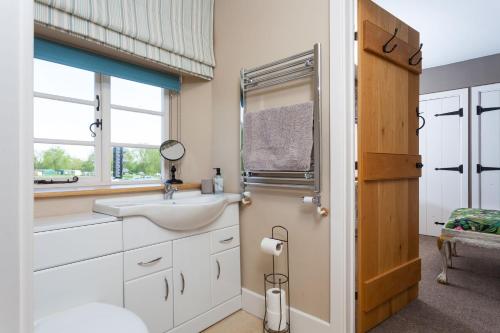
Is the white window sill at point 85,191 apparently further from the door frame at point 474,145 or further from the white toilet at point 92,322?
the door frame at point 474,145

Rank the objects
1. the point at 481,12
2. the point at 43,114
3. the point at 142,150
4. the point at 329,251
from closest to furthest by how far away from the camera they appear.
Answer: the point at 329,251 < the point at 43,114 < the point at 142,150 < the point at 481,12

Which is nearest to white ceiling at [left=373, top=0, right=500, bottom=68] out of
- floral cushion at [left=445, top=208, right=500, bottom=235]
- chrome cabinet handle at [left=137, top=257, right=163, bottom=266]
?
floral cushion at [left=445, top=208, right=500, bottom=235]

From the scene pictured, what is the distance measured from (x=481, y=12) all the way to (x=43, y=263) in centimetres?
375

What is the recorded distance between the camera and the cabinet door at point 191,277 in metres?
1.58

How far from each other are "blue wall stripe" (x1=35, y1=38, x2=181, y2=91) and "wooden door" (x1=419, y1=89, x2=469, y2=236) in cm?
361

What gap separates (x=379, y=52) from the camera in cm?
173

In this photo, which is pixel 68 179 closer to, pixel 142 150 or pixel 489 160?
pixel 142 150

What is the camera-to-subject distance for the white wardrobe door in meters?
3.49

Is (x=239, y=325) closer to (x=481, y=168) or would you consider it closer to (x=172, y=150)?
(x=172, y=150)

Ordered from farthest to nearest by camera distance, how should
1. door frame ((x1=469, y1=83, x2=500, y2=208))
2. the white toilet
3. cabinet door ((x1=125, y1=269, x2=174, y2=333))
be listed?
door frame ((x1=469, y1=83, x2=500, y2=208)) < cabinet door ((x1=125, y1=269, x2=174, y2=333)) < the white toilet

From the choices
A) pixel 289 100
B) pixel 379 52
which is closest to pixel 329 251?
pixel 289 100

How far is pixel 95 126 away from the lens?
187 centimetres

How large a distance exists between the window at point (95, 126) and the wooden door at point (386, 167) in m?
Answer: 1.50

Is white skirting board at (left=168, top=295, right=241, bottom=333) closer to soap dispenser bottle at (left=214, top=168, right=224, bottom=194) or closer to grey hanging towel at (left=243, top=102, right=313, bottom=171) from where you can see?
soap dispenser bottle at (left=214, top=168, right=224, bottom=194)
